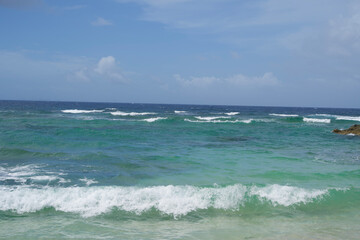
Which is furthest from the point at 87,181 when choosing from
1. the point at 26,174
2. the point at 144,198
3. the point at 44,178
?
the point at 144,198

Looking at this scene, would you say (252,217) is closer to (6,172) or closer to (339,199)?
(339,199)

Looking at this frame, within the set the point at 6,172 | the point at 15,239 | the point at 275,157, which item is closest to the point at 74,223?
the point at 15,239

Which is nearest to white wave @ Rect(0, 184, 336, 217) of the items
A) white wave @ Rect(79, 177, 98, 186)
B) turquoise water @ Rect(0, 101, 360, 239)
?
turquoise water @ Rect(0, 101, 360, 239)

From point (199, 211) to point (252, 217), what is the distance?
3.92 feet

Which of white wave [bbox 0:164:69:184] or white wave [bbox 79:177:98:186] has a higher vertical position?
white wave [bbox 0:164:69:184]

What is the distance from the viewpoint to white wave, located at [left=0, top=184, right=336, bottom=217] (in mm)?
7387

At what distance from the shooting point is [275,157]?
538 inches

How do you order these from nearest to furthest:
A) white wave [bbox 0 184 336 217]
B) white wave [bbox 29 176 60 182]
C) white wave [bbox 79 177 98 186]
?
1. white wave [bbox 0 184 336 217]
2. white wave [bbox 79 177 98 186]
3. white wave [bbox 29 176 60 182]

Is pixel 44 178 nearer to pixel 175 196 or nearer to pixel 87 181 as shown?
pixel 87 181

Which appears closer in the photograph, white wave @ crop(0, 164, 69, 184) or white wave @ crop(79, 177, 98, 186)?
white wave @ crop(79, 177, 98, 186)

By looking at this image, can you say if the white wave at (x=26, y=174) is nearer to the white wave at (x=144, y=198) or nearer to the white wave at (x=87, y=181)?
the white wave at (x=87, y=181)

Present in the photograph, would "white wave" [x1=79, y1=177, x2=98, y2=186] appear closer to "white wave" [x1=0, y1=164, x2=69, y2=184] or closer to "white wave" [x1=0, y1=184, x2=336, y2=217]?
"white wave" [x1=0, y1=164, x2=69, y2=184]

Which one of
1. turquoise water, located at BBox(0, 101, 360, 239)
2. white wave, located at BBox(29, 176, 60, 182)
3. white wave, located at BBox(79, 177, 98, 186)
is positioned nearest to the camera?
turquoise water, located at BBox(0, 101, 360, 239)

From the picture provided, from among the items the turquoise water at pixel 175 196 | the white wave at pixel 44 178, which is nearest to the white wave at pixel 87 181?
the turquoise water at pixel 175 196
